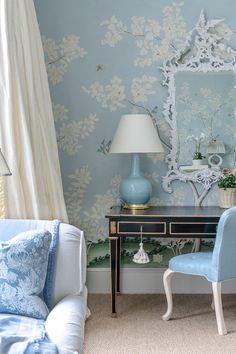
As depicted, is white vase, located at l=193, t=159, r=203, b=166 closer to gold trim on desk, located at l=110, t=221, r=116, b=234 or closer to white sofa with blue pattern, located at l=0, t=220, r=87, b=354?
gold trim on desk, located at l=110, t=221, r=116, b=234

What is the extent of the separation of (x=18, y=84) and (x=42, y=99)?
31 centimetres

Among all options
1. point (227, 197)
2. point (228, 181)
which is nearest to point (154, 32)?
point (228, 181)

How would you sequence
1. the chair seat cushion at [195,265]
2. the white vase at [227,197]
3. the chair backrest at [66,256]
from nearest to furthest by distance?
the chair backrest at [66,256] < the chair seat cushion at [195,265] < the white vase at [227,197]

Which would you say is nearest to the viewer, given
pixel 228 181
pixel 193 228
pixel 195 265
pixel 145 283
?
pixel 195 265


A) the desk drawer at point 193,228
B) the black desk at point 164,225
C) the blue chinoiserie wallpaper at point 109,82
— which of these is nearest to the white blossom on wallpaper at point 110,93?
the blue chinoiserie wallpaper at point 109,82

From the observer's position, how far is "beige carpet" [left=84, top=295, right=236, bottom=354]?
122 inches

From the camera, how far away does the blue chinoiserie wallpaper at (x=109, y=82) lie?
4.15m

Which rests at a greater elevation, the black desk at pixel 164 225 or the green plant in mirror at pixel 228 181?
the green plant in mirror at pixel 228 181

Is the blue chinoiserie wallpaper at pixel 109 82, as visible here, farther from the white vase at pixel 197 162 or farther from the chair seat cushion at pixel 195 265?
the chair seat cushion at pixel 195 265

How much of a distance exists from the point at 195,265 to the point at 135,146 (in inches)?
37.0

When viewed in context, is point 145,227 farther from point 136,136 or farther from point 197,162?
point 197,162

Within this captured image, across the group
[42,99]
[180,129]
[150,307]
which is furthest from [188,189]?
[42,99]

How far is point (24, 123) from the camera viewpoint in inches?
125

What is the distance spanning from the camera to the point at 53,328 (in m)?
2.09
